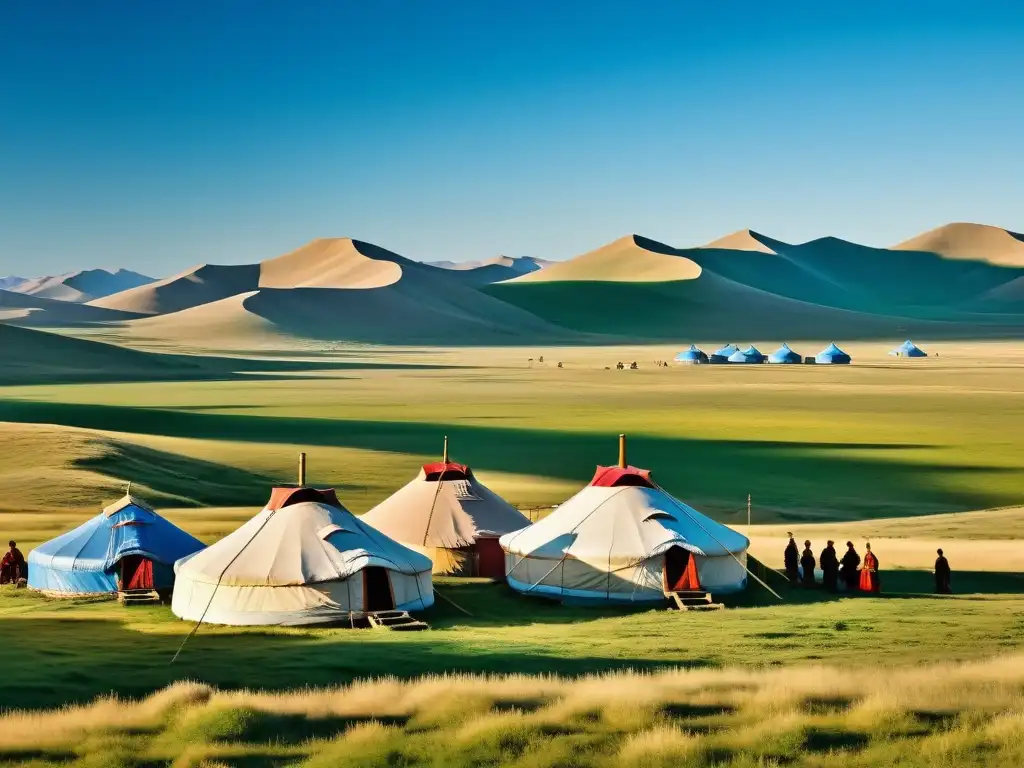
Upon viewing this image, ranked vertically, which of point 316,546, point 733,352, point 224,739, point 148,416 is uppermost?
point 733,352

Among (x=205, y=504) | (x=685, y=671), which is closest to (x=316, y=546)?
(x=685, y=671)

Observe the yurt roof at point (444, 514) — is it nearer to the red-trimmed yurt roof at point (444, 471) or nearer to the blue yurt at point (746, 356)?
the red-trimmed yurt roof at point (444, 471)

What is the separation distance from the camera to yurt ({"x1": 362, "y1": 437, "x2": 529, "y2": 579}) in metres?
25.0

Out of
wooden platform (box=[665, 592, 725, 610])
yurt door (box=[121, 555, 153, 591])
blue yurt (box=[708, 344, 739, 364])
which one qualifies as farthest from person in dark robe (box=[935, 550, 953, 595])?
blue yurt (box=[708, 344, 739, 364])

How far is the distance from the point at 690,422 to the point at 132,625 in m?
38.4

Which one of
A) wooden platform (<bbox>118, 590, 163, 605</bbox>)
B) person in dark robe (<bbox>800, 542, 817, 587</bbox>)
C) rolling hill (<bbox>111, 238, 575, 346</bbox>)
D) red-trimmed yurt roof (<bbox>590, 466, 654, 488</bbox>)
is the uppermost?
rolling hill (<bbox>111, 238, 575, 346</bbox>)

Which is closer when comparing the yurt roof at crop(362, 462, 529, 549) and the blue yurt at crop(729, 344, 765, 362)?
the yurt roof at crop(362, 462, 529, 549)

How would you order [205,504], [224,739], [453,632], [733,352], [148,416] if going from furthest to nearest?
[733,352] → [148,416] → [205,504] → [453,632] → [224,739]

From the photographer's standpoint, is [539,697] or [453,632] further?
[453,632]

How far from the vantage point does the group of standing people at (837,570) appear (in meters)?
22.5

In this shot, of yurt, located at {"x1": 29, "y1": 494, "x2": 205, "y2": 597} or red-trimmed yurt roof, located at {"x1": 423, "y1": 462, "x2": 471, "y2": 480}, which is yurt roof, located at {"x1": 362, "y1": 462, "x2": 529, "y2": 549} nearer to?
red-trimmed yurt roof, located at {"x1": 423, "y1": 462, "x2": 471, "y2": 480}

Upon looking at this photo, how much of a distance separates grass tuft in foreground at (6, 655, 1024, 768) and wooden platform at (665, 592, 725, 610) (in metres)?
6.77

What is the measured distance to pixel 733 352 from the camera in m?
115

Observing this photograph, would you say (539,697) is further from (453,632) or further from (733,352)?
(733,352)
